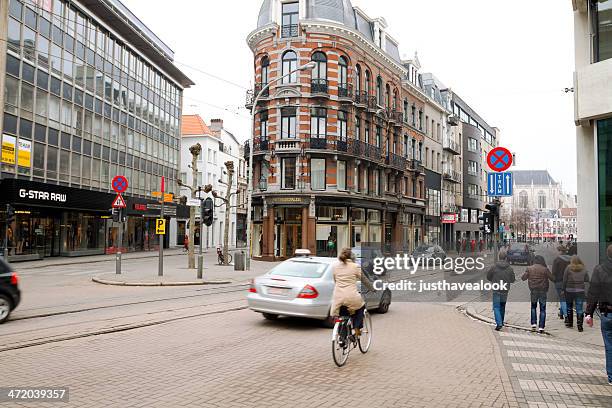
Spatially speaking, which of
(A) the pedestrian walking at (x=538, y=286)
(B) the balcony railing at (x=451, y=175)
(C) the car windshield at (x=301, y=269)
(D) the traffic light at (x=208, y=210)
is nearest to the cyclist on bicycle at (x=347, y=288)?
(C) the car windshield at (x=301, y=269)

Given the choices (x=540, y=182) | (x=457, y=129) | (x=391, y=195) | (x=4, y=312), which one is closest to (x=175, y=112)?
(x=391, y=195)

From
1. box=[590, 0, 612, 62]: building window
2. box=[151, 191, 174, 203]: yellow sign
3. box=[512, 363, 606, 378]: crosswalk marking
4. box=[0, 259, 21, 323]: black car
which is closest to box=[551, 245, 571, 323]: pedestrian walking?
box=[512, 363, 606, 378]: crosswalk marking

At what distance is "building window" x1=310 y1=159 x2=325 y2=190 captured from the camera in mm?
35906

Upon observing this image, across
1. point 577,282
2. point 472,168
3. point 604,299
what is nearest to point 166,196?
point 577,282

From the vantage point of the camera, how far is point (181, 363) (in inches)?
287

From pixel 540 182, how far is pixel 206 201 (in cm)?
14705

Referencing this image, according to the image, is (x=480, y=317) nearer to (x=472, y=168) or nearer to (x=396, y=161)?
(x=396, y=161)

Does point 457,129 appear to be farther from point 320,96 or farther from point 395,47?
point 320,96

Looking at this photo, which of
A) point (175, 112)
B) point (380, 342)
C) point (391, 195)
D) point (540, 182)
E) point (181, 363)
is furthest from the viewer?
point (540, 182)

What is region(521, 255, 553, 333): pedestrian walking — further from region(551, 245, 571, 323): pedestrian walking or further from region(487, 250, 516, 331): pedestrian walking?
region(551, 245, 571, 323): pedestrian walking

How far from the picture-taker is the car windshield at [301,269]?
34.6 ft

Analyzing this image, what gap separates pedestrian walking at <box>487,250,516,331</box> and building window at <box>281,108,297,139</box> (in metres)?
25.9

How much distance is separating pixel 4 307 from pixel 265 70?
29648 mm

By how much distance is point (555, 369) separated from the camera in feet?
25.1
